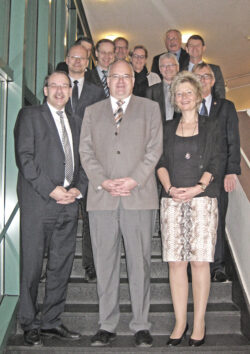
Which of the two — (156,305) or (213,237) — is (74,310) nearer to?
(156,305)

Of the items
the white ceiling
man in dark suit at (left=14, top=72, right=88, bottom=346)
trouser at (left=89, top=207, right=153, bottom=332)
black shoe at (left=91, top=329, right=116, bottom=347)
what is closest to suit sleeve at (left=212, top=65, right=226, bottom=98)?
man in dark suit at (left=14, top=72, right=88, bottom=346)

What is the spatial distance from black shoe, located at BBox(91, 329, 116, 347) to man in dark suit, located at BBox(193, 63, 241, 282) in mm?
1023

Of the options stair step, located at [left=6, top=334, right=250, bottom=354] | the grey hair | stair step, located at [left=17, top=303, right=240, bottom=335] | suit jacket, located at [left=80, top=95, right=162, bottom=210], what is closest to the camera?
stair step, located at [left=6, top=334, right=250, bottom=354]

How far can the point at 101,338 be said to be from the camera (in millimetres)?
2885

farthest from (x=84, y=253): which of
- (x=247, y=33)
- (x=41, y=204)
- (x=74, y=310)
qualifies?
(x=247, y=33)

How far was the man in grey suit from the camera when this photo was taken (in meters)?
2.91

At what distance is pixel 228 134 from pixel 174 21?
561 cm

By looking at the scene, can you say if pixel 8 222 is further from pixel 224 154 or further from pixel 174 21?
pixel 174 21

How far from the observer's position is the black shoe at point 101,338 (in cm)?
288

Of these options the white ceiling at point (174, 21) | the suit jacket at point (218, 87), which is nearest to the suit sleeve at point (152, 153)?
the suit jacket at point (218, 87)

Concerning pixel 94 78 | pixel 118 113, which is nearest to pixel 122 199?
pixel 118 113

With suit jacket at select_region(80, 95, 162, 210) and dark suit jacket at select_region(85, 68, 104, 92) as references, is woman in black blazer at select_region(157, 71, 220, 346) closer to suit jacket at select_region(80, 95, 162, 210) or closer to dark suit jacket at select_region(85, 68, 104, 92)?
suit jacket at select_region(80, 95, 162, 210)

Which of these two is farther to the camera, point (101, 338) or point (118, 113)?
point (118, 113)

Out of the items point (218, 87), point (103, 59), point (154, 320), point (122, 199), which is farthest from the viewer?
point (103, 59)
